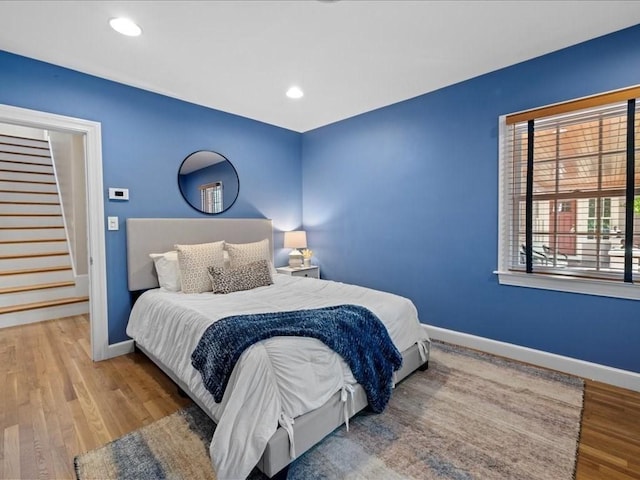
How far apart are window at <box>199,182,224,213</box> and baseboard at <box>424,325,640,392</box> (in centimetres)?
281

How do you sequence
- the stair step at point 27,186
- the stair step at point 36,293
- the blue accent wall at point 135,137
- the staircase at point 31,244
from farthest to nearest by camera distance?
the stair step at point 27,186, the staircase at point 31,244, the stair step at point 36,293, the blue accent wall at point 135,137

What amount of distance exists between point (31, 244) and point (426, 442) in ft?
18.8

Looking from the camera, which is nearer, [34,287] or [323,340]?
[323,340]

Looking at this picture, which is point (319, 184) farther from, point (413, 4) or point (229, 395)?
point (229, 395)

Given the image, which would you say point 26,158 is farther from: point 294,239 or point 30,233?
point 294,239

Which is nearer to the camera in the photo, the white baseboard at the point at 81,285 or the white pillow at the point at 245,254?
the white pillow at the point at 245,254

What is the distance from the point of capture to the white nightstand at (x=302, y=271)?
13.5ft

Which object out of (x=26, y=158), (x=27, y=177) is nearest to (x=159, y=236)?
(x=27, y=177)

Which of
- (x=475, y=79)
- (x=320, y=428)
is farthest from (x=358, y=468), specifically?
(x=475, y=79)

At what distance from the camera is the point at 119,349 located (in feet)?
9.85

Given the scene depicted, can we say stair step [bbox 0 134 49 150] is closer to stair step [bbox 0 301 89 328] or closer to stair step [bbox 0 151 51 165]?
stair step [bbox 0 151 51 165]

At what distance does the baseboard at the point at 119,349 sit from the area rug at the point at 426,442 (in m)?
1.37

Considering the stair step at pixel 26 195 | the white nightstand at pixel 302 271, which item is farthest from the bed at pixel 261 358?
the stair step at pixel 26 195

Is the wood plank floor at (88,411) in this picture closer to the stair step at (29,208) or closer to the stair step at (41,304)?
the stair step at (41,304)
